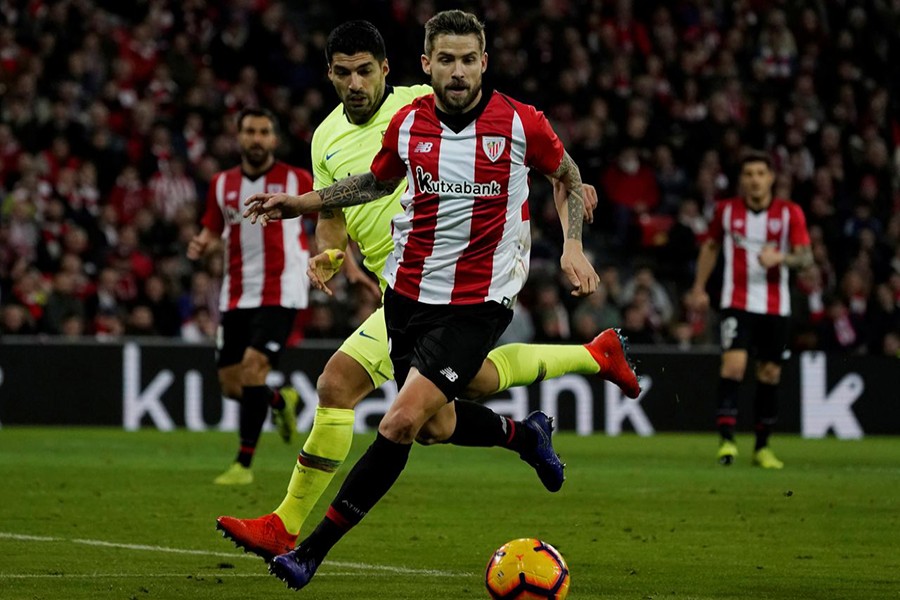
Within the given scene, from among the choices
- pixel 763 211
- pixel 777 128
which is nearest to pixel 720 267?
pixel 763 211

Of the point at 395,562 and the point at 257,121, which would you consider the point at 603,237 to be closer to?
the point at 257,121

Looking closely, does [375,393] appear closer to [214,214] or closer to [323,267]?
[214,214]

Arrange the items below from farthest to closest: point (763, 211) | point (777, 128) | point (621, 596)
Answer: point (777, 128)
point (763, 211)
point (621, 596)

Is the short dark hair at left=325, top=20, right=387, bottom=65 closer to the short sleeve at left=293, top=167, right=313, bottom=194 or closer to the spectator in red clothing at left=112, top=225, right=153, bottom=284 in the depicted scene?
the short sleeve at left=293, top=167, right=313, bottom=194

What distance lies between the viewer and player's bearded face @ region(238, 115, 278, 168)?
11.2m

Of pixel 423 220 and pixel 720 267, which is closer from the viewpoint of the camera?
pixel 423 220

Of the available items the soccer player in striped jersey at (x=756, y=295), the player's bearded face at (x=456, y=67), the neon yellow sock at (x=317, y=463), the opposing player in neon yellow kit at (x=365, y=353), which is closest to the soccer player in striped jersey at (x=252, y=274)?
the opposing player in neon yellow kit at (x=365, y=353)

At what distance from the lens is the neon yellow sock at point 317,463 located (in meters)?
6.76

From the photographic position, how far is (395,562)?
7461 millimetres

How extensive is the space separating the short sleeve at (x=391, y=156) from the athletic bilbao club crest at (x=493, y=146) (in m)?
0.36

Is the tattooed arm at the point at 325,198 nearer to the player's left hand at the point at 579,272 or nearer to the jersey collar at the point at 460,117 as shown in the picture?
the jersey collar at the point at 460,117

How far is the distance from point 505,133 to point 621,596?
6.21 feet

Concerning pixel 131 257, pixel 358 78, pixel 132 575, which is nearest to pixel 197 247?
pixel 358 78

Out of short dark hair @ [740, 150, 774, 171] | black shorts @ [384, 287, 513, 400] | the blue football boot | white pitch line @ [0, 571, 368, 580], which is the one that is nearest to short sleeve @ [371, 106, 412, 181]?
black shorts @ [384, 287, 513, 400]
